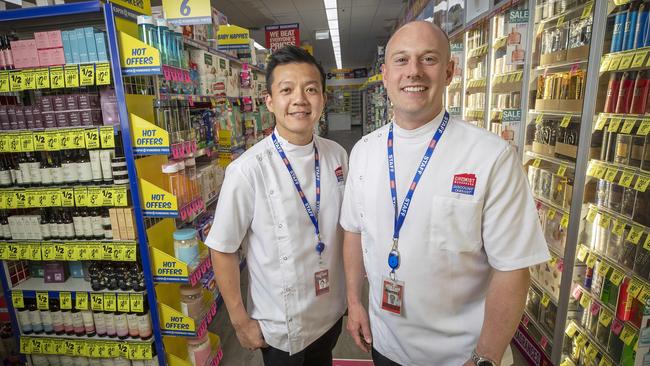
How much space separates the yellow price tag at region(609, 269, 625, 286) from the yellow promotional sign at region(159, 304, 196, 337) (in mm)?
2792

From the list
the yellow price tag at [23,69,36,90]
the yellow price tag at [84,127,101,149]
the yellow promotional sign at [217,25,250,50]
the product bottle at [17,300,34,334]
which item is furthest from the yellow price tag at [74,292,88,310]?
the yellow promotional sign at [217,25,250,50]

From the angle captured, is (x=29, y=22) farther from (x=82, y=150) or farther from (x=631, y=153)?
(x=631, y=153)

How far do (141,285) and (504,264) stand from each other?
92.2 inches

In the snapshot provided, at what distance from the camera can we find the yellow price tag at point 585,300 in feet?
8.73

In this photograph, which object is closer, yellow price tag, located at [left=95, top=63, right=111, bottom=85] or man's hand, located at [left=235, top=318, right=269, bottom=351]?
man's hand, located at [left=235, top=318, right=269, bottom=351]

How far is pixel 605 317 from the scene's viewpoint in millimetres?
2492

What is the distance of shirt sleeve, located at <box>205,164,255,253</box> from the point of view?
1.66 m

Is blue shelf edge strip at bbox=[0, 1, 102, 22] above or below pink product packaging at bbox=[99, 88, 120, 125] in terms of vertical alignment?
above

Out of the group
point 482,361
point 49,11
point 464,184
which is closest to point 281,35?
point 49,11

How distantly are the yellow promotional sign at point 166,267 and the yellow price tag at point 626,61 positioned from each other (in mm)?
2928

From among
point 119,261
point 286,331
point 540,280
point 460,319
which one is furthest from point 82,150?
point 540,280

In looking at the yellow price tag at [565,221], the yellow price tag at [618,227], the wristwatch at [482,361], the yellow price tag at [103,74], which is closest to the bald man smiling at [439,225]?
the wristwatch at [482,361]

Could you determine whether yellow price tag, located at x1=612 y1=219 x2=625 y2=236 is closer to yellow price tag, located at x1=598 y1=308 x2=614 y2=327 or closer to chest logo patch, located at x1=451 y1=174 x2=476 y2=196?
yellow price tag, located at x1=598 y1=308 x2=614 y2=327

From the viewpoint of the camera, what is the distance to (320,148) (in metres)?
1.93
